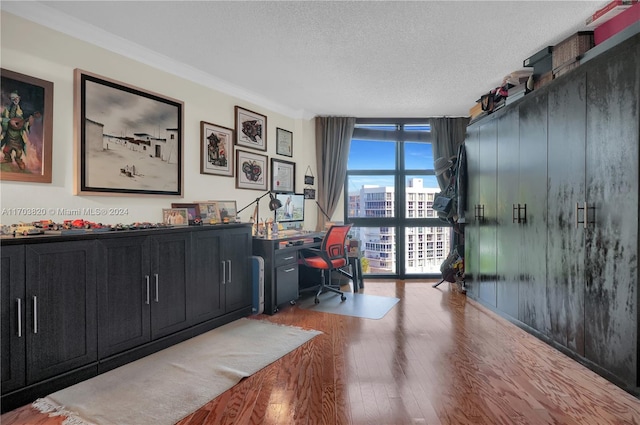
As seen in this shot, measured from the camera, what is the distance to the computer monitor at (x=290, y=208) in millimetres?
4664

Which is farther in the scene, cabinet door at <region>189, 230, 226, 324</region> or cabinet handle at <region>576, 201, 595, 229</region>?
cabinet door at <region>189, 230, 226, 324</region>

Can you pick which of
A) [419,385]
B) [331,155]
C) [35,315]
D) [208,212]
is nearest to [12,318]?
[35,315]

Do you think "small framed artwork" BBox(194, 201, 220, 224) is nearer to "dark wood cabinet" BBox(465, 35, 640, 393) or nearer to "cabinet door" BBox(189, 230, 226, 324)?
"cabinet door" BBox(189, 230, 226, 324)

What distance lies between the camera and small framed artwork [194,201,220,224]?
11.3ft

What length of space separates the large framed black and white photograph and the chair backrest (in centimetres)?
176

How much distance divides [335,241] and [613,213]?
2709 millimetres

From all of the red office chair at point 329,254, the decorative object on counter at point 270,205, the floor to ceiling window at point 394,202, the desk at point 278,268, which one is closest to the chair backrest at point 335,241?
the red office chair at point 329,254

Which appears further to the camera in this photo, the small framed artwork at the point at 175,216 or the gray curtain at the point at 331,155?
the gray curtain at the point at 331,155

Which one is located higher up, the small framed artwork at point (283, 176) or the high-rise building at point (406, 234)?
the small framed artwork at point (283, 176)

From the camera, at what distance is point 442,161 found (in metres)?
5.19

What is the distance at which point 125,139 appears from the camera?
2.94 metres

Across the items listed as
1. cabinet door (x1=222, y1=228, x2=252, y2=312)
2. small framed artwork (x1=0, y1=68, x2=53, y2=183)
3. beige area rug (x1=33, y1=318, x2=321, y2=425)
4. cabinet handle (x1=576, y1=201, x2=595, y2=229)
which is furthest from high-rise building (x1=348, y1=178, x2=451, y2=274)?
small framed artwork (x1=0, y1=68, x2=53, y2=183)

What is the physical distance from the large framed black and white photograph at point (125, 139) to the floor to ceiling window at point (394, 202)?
307 cm

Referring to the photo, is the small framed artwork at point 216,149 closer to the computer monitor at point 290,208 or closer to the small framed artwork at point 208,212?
the small framed artwork at point 208,212
